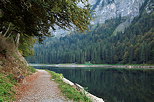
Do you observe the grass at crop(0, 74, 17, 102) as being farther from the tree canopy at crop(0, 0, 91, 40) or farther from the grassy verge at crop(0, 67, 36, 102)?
the tree canopy at crop(0, 0, 91, 40)

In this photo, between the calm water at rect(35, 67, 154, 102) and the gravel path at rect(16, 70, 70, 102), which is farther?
the calm water at rect(35, 67, 154, 102)

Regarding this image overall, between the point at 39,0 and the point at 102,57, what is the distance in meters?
111

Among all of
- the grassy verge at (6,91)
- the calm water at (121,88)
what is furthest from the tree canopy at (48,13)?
the calm water at (121,88)

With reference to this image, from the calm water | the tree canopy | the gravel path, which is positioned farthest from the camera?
the calm water

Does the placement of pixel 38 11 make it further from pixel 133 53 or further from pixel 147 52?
pixel 133 53

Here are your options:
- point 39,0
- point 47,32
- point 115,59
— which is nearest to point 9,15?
point 47,32

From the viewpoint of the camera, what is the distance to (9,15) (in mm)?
10055

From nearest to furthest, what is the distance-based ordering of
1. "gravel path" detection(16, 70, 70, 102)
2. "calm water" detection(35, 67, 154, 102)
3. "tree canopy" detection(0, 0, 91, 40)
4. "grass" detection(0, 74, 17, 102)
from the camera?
"grass" detection(0, 74, 17, 102) → "tree canopy" detection(0, 0, 91, 40) → "gravel path" detection(16, 70, 70, 102) → "calm water" detection(35, 67, 154, 102)

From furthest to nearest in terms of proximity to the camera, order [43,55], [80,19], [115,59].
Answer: [43,55] → [115,59] → [80,19]

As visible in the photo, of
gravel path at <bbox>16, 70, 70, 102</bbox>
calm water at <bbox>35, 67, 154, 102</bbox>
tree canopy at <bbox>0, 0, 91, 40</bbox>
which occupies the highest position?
tree canopy at <bbox>0, 0, 91, 40</bbox>

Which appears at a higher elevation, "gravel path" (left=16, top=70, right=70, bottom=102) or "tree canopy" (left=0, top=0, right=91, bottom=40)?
"tree canopy" (left=0, top=0, right=91, bottom=40)

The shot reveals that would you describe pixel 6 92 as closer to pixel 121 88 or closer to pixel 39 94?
pixel 39 94

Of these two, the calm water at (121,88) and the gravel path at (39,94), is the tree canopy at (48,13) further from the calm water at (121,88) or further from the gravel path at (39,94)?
the calm water at (121,88)

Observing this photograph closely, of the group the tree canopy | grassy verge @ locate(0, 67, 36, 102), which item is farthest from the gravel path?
the tree canopy
